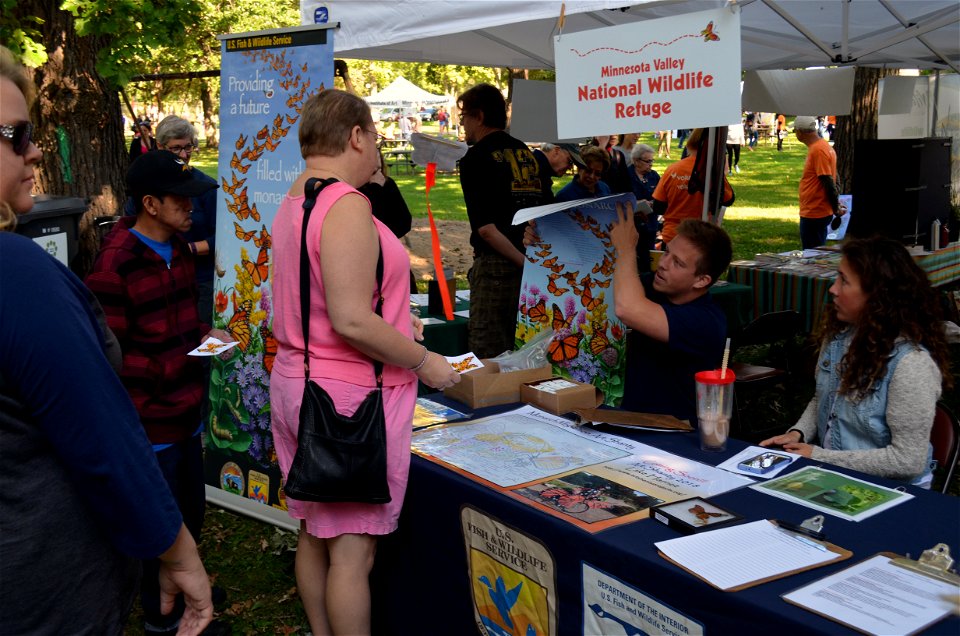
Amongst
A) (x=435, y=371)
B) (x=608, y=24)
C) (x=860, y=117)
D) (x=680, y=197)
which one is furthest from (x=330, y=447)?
(x=860, y=117)

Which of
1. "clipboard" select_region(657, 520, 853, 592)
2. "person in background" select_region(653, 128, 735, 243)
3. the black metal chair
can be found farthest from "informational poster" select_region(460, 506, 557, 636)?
"person in background" select_region(653, 128, 735, 243)

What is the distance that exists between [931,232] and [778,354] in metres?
1.47

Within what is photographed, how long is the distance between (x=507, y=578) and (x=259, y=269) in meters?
1.96

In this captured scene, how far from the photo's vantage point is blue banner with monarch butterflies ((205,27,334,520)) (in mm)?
3414

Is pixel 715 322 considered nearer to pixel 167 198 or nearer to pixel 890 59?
pixel 167 198

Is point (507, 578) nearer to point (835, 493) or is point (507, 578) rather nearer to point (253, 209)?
point (835, 493)

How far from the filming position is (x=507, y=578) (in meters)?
2.08

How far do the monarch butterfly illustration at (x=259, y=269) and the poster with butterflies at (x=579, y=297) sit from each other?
111cm

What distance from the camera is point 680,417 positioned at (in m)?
2.88

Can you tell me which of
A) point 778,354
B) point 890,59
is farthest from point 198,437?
point 890,59

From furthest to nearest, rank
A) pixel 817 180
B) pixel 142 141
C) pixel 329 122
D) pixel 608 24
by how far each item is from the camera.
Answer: pixel 817 180 → pixel 142 141 → pixel 608 24 → pixel 329 122

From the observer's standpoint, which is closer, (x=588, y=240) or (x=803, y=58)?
(x=588, y=240)

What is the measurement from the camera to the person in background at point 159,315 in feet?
8.65

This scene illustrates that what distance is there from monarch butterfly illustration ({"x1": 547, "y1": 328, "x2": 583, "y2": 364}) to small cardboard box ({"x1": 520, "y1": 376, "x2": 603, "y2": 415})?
1.85ft
